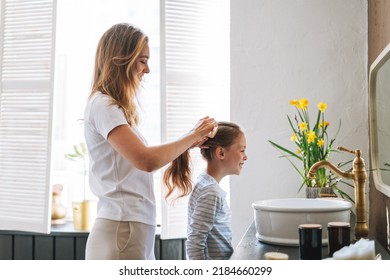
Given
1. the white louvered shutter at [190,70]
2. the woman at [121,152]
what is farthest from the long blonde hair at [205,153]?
the white louvered shutter at [190,70]

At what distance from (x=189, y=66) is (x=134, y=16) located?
0.68m

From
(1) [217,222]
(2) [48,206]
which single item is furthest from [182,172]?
(2) [48,206]

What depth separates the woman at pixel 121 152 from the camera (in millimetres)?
1397

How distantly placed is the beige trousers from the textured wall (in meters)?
0.72

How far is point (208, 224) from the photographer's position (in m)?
1.42

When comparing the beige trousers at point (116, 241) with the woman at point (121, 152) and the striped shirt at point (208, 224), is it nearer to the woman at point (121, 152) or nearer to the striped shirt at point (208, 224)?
the woman at point (121, 152)

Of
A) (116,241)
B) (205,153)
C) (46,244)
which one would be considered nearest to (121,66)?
(205,153)

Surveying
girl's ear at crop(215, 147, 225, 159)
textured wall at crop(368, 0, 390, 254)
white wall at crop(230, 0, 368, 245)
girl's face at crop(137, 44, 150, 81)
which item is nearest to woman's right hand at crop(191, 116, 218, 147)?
girl's ear at crop(215, 147, 225, 159)

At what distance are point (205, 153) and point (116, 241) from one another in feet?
1.33

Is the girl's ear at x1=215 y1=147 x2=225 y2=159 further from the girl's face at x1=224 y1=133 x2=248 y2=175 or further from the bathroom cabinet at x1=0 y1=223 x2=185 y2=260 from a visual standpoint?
the bathroom cabinet at x1=0 y1=223 x2=185 y2=260

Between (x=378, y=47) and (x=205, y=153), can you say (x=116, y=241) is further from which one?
(x=378, y=47)

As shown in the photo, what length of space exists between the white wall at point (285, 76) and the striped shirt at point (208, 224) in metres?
0.68

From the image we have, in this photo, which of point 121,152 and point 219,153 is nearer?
point 121,152

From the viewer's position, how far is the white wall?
82.6 inches
